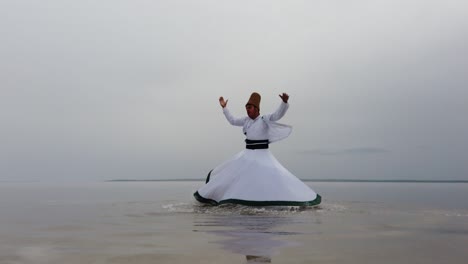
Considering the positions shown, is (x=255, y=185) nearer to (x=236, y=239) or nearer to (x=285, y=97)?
(x=285, y=97)

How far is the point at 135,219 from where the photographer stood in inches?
312

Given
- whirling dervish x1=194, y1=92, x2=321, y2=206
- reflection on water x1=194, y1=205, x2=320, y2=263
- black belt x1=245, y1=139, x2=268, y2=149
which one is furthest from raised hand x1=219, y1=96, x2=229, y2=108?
reflection on water x1=194, y1=205, x2=320, y2=263

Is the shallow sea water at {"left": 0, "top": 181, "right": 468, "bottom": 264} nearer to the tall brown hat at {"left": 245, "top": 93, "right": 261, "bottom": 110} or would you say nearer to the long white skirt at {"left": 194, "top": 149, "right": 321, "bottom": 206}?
the long white skirt at {"left": 194, "top": 149, "right": 321, "bottom": 206}

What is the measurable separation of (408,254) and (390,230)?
2.01 meters

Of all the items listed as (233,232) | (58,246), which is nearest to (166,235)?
(233,232)

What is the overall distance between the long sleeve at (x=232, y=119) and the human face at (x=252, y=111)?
0.19 meters

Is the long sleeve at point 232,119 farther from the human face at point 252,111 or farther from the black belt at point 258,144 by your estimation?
the black belt at point 258,144

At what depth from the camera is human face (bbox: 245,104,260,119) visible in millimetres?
10695

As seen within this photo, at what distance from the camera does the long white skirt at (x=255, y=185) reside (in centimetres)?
962

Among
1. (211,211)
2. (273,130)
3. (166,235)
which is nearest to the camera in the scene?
(166,235)

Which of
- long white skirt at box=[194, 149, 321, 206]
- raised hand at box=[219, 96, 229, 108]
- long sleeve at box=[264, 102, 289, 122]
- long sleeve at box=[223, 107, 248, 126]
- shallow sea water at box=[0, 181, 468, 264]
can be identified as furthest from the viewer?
raised hand at box=[219, 96, 229, 108]

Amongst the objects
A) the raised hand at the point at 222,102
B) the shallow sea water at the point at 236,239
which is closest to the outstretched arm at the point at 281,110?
the raised hand at the point at 222,102

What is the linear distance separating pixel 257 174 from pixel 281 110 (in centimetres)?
136

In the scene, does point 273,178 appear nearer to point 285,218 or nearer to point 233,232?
point 285,218
